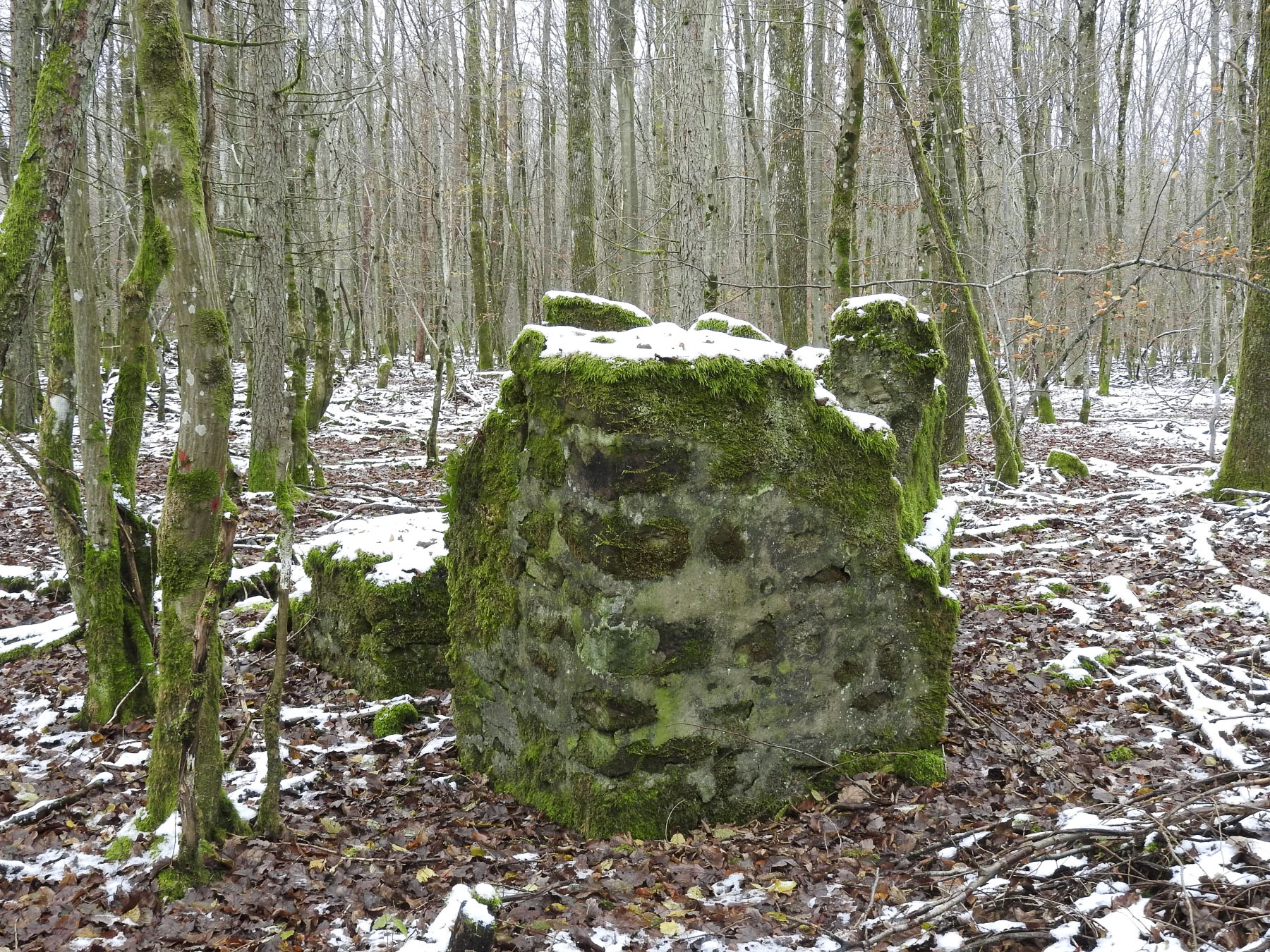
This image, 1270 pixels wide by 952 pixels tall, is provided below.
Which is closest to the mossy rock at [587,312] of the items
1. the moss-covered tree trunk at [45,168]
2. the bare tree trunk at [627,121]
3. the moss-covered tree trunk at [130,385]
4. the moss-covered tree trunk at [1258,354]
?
the moss-covered tree trunk at [130,385]

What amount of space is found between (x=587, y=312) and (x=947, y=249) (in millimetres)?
6747

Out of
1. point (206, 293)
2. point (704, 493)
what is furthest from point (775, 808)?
point (206, 293)

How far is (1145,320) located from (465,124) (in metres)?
27.3

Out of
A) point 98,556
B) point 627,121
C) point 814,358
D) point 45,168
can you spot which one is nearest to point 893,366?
point 814,358

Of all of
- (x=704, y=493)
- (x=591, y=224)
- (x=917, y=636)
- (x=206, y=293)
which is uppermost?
(x=591, y=224)

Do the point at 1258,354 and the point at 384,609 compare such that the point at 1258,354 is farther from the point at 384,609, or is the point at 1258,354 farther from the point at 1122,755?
the point at 384,609

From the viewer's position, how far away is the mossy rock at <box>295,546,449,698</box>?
5.61 m

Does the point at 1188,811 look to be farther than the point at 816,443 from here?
No

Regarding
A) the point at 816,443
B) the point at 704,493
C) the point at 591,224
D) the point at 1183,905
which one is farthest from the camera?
the point at 591,224

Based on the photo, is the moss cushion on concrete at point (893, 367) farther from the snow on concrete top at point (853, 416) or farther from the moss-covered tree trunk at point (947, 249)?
the moss-covered tree trunk at point (947, 249)

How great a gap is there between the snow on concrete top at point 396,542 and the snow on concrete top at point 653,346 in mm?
1901

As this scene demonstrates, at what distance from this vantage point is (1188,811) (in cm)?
302

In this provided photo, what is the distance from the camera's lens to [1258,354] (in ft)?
27.1

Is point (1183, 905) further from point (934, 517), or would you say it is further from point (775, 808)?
point (934, 517)
